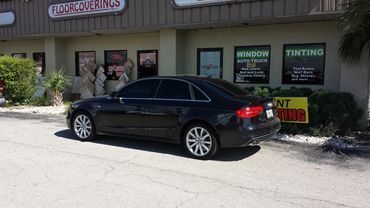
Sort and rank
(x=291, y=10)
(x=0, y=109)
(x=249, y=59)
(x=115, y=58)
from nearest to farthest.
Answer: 1. (x=291, y=10)
2. (x=249, y=59)
3. (x=0, y=109)
4. (x=115, y=58)

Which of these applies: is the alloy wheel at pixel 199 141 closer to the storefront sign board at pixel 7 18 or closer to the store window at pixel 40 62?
the storefront sign board at pixel 7 18

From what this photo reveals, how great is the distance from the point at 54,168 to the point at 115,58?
9733 mm

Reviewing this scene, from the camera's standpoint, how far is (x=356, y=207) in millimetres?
4574

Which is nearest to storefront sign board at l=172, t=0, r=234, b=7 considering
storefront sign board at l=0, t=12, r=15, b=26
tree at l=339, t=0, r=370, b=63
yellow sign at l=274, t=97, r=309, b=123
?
tree at l=339, t=0, r=370, b=63

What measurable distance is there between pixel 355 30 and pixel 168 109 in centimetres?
480

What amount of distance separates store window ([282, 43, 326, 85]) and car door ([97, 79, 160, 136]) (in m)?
5.37

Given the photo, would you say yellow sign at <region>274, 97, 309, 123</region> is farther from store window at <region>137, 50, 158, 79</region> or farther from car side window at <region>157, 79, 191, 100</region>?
store window at <region>137, 50, 158, 79</region>

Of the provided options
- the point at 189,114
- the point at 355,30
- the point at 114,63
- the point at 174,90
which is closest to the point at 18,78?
the point at 114,63

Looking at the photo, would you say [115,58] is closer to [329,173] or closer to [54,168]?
[54,168]

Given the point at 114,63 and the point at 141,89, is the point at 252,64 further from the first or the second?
the point at 114,63

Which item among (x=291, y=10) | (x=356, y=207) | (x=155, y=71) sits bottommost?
(x=356, y=207)

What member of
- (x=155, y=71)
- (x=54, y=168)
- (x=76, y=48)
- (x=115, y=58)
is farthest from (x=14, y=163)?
(x=76, y=48)

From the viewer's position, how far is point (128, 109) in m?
7.64

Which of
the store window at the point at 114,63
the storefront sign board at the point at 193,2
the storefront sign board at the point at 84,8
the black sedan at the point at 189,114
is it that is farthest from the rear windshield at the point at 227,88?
the store window at the point at 114,63
